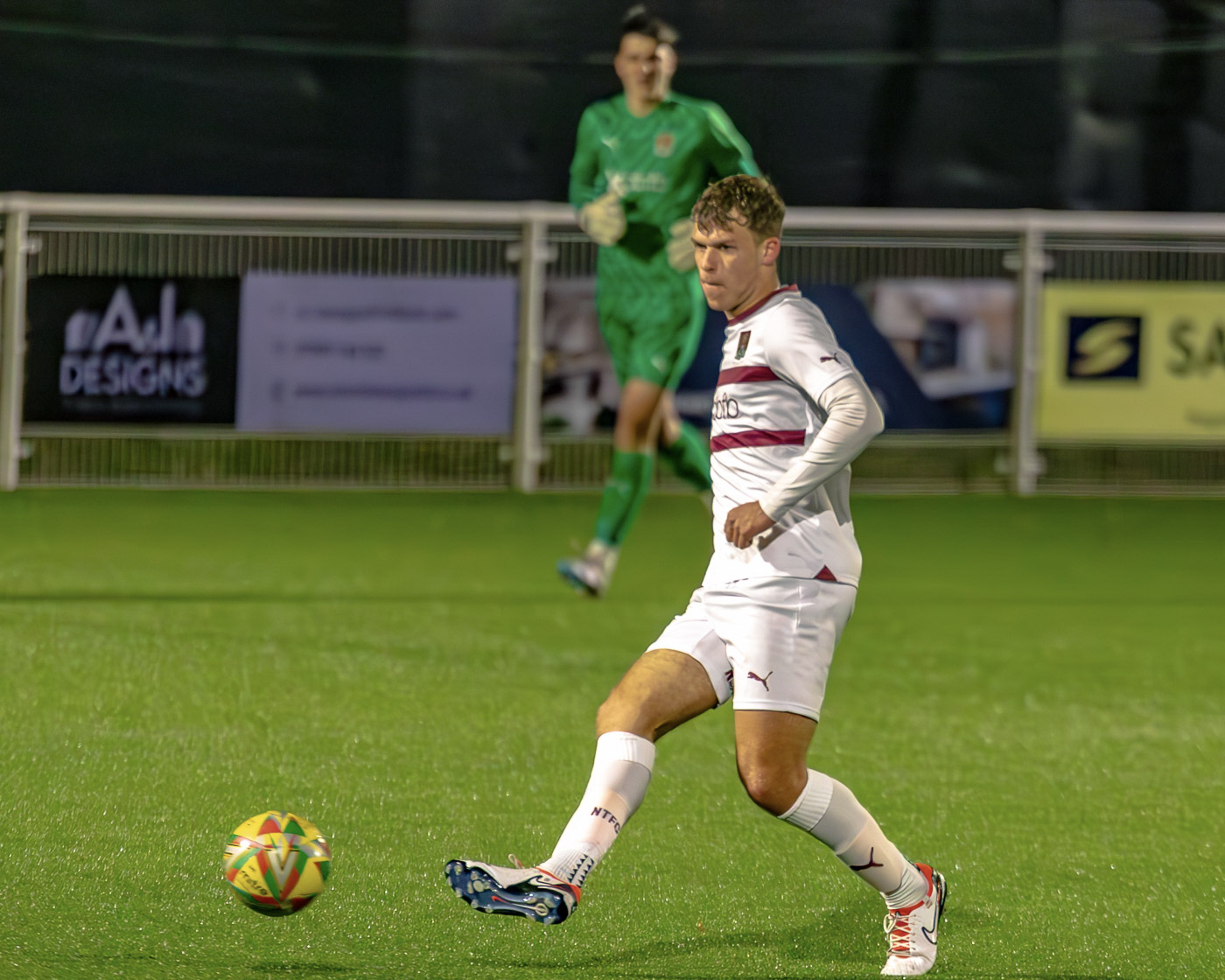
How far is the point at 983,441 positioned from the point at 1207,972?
9065mm

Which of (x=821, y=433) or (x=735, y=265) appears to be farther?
(x=735, y=265)

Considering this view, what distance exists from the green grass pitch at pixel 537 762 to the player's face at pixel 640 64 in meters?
2.11

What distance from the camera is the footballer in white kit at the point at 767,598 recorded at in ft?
10.3

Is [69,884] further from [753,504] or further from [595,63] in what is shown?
[595,63]

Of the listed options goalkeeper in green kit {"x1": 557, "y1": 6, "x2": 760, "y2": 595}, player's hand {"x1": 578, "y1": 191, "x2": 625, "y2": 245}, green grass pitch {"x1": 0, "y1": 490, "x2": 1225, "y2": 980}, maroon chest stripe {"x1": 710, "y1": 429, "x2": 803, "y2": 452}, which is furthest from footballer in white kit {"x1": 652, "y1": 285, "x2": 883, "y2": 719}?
player's hand {"x1": 578, "y1": 191, "x2": 625, "y2": 245}

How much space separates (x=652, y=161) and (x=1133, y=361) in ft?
18.1

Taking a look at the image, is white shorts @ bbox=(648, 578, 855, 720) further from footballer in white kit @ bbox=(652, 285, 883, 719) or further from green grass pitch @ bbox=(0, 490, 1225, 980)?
green grass pitch @ bbox=(0, 490, 1225, 980)

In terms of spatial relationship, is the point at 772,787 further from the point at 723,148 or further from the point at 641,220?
the point at 641,220

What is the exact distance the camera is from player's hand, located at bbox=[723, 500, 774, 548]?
10.5ft

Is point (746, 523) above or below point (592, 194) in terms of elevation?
below

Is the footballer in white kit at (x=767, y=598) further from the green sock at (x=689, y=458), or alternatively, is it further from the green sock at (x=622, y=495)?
the green sock at (x=689, y=458)

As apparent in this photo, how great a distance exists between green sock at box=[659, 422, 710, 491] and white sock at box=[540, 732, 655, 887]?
194 inches

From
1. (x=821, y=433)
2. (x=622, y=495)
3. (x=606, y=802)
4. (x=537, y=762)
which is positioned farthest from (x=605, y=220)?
(x=606, y=802)

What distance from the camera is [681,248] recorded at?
7.32 m
